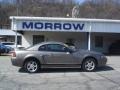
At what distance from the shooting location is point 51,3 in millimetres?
72250

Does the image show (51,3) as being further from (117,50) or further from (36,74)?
(36,74)

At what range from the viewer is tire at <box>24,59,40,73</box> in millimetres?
13828

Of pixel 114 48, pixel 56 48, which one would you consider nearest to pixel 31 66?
pixel 56 48

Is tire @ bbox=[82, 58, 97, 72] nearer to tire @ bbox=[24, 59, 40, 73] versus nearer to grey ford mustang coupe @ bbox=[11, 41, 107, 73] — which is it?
grey ford mustang coupe @ bbox=[11, 41, 107, 73]

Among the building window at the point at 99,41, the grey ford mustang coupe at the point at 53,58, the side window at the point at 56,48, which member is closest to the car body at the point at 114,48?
the building window at the point at 99,41

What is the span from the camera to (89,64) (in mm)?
14297

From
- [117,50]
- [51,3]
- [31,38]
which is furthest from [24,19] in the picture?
[51,3]

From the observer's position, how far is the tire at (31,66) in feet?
45.4

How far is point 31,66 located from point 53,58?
1196 millimetres

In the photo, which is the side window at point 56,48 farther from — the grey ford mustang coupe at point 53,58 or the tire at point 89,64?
the tire at point 89,64

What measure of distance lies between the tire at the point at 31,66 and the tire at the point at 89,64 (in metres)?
2.47

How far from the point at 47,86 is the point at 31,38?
21.4 meters

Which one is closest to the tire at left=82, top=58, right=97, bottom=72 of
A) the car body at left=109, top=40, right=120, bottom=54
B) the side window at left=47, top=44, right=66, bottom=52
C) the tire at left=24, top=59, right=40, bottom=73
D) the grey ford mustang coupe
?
the grey ford mustang coupe

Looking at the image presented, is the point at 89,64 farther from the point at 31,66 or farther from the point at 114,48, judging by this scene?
the point at 114,48
